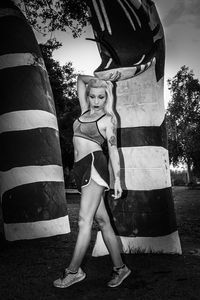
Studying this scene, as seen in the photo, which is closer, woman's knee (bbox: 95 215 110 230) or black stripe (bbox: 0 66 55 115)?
woman's knee (bbox: 95 215 110 230)

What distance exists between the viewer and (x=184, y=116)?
110 feet

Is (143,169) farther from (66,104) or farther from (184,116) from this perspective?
(184,116)

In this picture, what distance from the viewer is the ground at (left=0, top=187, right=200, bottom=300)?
2445mm

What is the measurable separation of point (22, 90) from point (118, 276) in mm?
3223

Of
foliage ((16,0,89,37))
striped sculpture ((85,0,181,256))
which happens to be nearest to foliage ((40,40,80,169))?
foliage ((16,0,89,37))

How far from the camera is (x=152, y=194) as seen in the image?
371 centimetres

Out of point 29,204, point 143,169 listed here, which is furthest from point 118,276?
point 29,204

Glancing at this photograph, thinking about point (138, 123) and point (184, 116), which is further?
point (184, 116)

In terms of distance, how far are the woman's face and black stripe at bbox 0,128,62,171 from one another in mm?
2114

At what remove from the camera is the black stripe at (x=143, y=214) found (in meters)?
3.66

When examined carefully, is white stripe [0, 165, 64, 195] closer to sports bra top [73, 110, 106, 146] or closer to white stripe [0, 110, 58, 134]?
white stripe [0, 110, 58, 134]

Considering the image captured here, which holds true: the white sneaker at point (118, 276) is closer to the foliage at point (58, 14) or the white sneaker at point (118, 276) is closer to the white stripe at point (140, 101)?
the white stripe at point (140, 101)

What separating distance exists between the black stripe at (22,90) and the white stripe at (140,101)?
1.58 m

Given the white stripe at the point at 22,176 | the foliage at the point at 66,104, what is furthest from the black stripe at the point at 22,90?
the foliage at the point at 66,104
